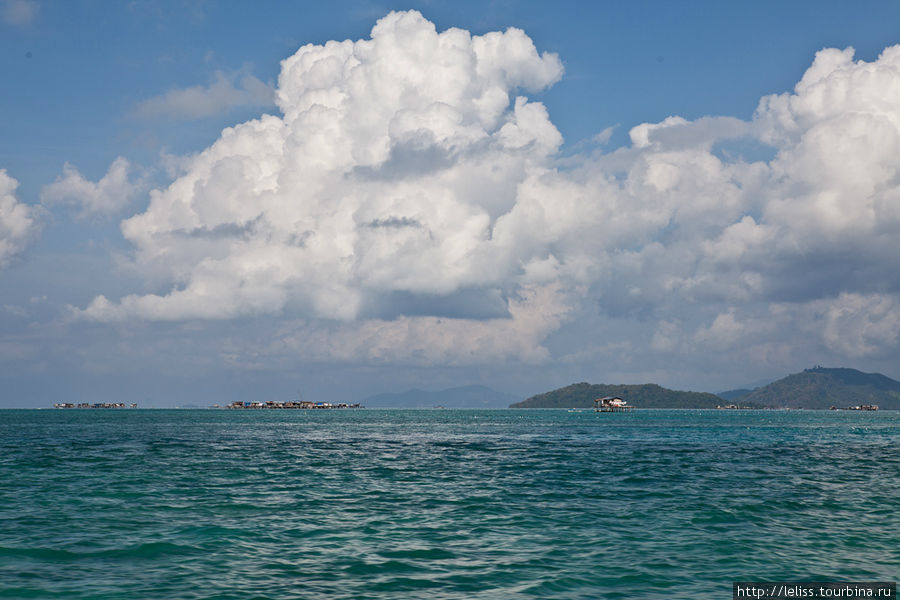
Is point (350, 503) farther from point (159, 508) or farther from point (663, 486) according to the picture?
point (663, 486)

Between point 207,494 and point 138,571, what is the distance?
16412 millimetres

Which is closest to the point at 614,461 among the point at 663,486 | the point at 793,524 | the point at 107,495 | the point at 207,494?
the point at 663,486

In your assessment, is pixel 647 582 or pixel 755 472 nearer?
pixel 647 582

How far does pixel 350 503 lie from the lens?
35531 mm

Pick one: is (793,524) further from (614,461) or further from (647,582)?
(614,461)

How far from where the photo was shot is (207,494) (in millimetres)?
38031

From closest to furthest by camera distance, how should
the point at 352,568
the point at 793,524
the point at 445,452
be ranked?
the point at 352,568 < the point at 793,524 < the point at 445,452

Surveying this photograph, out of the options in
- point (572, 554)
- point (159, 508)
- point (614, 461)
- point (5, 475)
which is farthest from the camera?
point (614, 461)

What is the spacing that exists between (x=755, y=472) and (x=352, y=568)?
122 feet

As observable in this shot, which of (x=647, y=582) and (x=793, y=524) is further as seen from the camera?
(x=793, y=524)

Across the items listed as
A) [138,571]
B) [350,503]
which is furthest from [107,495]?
[138,571]

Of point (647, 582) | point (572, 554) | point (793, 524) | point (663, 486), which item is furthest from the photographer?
point (663, 486)

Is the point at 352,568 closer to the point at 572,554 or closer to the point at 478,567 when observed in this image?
the point at 478,567

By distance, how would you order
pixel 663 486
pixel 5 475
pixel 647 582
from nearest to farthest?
pixel 647 582 → pixel 663 486 → pixel 5 475
